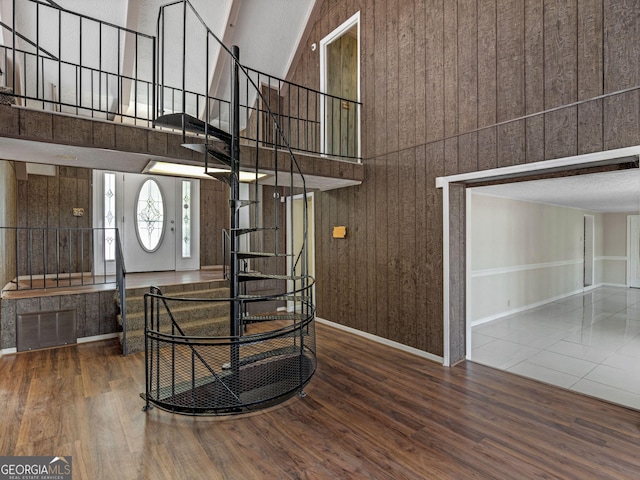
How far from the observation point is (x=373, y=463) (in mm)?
2148

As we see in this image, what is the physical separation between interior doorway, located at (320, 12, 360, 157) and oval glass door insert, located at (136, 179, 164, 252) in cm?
340

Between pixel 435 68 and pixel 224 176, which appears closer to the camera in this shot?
pixel 224 176

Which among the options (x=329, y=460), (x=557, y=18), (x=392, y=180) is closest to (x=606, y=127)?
(x=557, y=18)

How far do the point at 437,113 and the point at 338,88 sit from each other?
2461 millimetres

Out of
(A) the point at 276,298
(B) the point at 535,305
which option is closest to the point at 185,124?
(A) the point at 276,298

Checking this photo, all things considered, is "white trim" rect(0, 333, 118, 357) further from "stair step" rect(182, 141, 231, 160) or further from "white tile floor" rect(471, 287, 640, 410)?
"white tile floor" rect(471, 287, 640, 410)

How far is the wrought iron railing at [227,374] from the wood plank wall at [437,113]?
59.3 inches

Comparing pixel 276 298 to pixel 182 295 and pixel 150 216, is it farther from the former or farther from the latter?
pixel 150 216

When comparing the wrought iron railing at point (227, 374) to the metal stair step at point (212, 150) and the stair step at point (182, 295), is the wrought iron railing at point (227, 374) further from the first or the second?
the metal stair step at point (212, 150)

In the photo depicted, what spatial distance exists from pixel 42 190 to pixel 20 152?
3.14 m

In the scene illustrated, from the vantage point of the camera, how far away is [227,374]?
324 centimetres

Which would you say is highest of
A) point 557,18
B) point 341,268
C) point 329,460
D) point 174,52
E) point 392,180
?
point 174,52

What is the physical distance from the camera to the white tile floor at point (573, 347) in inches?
128

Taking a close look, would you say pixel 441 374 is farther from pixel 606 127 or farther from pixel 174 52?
pixel 174 52
